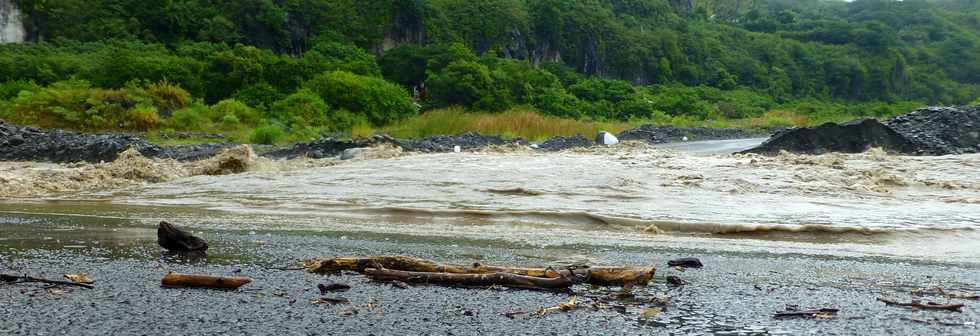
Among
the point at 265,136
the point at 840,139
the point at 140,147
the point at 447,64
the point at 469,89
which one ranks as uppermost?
the point at 447,64

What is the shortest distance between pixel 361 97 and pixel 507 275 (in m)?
29.8

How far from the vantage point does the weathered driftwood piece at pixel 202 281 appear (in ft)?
16.3

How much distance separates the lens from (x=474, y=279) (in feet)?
16.7

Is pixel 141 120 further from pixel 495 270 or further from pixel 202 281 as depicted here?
pixel 495 270

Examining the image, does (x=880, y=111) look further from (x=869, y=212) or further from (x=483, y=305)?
(x=483, y=305)

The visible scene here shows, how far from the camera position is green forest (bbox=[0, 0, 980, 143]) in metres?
30.7

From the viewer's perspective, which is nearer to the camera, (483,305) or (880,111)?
(483,305)

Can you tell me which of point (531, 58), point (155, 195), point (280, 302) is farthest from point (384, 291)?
point (531, 58)

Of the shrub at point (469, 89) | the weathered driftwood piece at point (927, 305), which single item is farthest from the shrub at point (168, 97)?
the weathered driftwood piece at point (927, 305)

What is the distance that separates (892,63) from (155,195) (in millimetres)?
105557

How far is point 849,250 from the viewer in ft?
23.2

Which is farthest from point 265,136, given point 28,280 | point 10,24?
point 10,24

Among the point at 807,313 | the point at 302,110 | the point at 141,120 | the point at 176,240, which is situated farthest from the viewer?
the point at 302,110

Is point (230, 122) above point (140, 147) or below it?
above
